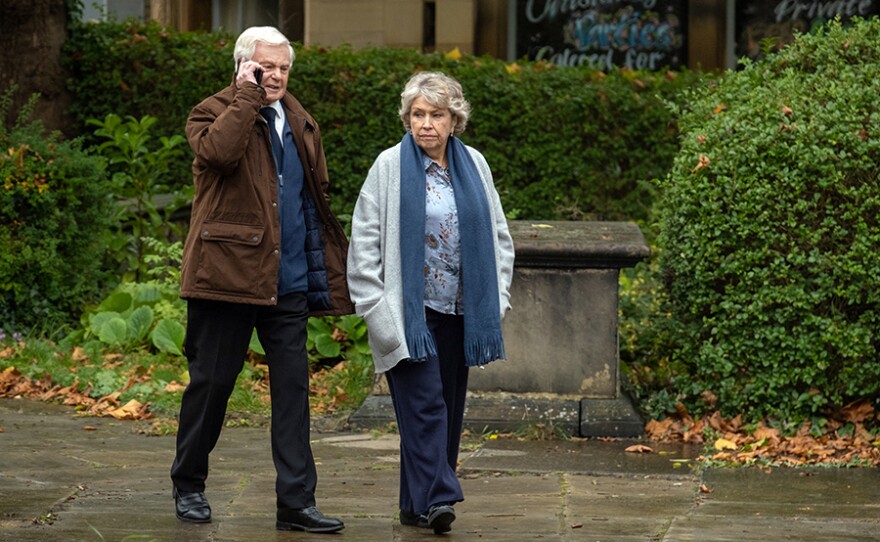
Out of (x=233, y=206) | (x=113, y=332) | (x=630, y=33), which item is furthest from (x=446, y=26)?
(x=233, y=206)

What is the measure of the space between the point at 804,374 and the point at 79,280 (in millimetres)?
5033

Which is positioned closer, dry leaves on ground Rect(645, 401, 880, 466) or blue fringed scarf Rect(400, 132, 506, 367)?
blue fringed scarf Rect(400, 132, 506, 367)

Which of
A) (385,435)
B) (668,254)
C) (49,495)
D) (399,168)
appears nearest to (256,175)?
(399,168)

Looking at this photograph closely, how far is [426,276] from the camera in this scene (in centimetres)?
545

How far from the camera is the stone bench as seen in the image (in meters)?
7.45

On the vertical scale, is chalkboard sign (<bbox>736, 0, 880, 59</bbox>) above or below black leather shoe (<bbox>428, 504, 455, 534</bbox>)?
above

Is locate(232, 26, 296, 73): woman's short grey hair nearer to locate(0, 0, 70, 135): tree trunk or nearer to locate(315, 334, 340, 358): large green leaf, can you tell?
locate(315, 334, 340, 358): large green leaf

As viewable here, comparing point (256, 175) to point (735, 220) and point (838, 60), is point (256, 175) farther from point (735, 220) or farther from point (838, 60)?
point (838, 60)

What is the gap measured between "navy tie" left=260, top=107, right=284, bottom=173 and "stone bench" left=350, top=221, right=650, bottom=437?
2287mm

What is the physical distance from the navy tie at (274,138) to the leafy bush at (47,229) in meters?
4.38

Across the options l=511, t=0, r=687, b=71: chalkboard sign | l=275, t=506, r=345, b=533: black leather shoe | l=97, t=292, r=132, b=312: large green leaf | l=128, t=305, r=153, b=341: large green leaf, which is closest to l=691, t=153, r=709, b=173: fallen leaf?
l=275, t=506, r=345, b=533: black leather shoe

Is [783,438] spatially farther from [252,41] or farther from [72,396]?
[72,396]

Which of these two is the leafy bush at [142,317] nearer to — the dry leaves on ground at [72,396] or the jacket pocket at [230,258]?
the dry leaves on ground at [72,396]

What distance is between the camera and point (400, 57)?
12.0 meters
